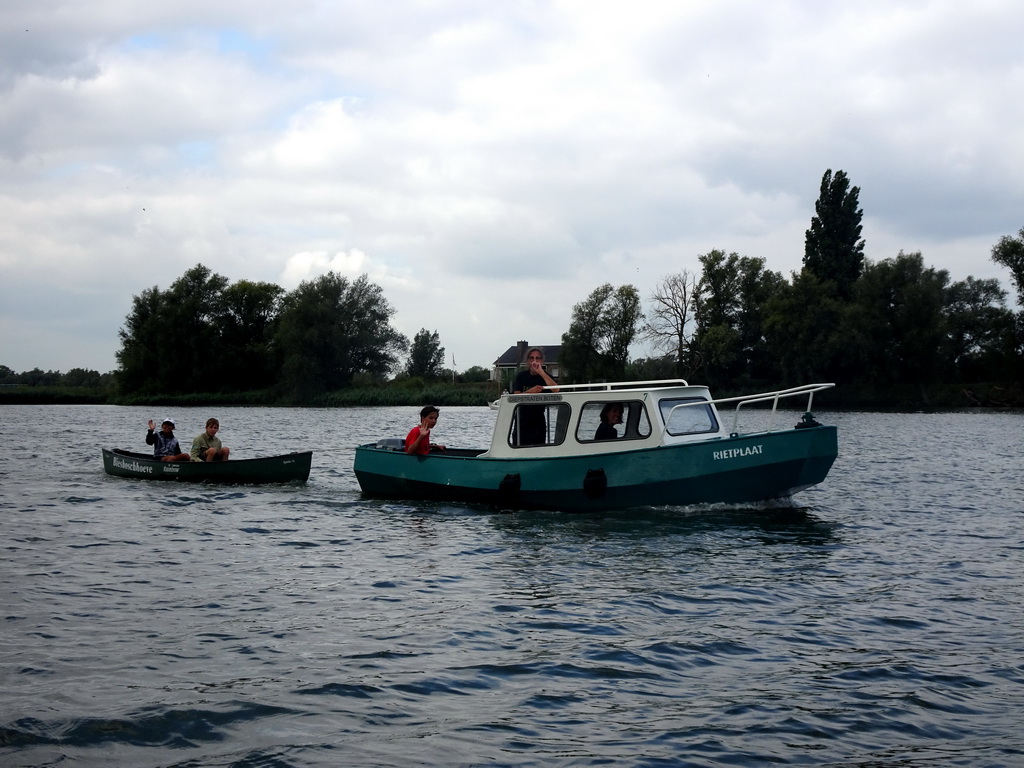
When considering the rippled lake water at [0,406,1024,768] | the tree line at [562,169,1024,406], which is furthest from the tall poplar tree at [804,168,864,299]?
the rippled lake water at [0,406,1024,768]

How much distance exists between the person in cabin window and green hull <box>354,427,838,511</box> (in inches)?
20.9

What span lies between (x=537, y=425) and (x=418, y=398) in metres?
75.3

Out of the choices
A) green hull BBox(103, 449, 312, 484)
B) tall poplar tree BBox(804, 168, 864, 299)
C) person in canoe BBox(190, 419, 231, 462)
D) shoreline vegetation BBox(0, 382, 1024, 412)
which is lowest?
green hull BBox(103, 449, 312, 484)

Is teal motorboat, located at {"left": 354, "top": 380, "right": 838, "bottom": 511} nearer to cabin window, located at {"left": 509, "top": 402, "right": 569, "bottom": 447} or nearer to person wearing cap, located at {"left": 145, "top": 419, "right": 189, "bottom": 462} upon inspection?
cabin window, located at {"left": 509, "top": 402, "right": 569, "bottom": 447}

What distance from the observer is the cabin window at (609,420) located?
1764 cm

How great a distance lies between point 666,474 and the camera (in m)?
17.1

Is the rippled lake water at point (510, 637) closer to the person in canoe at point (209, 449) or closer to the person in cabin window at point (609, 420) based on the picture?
the person in cabin window at point (609, 420)

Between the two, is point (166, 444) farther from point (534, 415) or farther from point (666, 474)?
point (666, 474)

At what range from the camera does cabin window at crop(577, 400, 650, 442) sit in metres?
17.6

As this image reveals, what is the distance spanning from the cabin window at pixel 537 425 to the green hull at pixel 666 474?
59cm

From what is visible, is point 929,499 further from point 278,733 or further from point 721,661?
point 278,733

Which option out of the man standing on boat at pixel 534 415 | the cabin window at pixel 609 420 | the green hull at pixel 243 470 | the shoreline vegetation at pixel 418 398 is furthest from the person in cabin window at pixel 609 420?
the shoreline vegetation at pixel 418 398

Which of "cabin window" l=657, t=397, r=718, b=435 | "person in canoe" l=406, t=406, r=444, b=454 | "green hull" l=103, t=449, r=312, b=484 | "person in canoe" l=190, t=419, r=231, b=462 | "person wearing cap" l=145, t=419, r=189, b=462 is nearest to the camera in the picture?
"cabin window" l=657, t=397, r=718, b=435

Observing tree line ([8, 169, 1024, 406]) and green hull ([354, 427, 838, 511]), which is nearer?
green hull ([354, 427, 838, 511])
